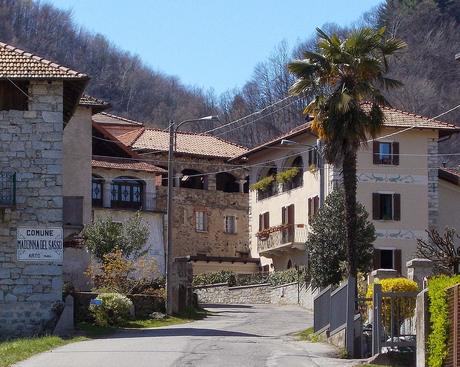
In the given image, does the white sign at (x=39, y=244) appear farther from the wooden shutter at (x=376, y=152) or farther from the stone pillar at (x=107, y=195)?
the stone pillar at (x=107, y=195)

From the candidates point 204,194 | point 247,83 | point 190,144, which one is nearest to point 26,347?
point 204,194

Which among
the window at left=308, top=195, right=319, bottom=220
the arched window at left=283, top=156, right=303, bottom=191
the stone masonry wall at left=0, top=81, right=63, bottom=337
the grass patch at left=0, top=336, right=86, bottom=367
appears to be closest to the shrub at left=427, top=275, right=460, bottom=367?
the grass patch at left=0, top=336, right=86, bottom=367

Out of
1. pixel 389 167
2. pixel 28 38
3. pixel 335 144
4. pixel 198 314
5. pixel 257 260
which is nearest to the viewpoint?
pixel 335 144

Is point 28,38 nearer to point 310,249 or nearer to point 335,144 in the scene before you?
point 310,249

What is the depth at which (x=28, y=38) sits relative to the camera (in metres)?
124

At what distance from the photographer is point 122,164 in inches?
2467

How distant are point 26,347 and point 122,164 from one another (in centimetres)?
3535

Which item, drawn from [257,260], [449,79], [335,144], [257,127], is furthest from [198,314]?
[449,79]

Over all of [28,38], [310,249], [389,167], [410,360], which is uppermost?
[28,38]

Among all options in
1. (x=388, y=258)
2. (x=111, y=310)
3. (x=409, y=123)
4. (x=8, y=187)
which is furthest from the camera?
(x=409, y=123)

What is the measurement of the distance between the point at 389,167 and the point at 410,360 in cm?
3476

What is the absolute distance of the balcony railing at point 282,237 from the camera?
2477 inches

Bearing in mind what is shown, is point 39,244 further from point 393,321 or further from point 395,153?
point 395,153

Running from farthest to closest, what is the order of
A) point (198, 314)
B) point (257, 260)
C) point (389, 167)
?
point (257, 260) < point (389, 167) < point (198, 314)
